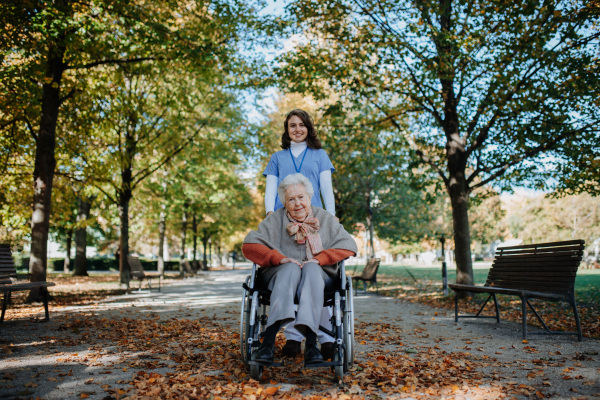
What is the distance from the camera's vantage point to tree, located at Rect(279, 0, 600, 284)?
8.66 m

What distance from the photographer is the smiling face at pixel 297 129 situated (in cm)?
464

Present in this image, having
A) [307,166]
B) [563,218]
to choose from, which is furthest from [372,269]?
[563,218]

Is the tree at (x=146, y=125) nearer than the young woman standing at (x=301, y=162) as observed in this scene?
No

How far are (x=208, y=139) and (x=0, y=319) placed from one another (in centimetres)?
1222

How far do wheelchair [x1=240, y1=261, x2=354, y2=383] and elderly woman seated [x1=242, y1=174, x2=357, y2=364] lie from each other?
0.10 m

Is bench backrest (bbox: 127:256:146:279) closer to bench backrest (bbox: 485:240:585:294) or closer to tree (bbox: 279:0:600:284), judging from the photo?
tree (bbox: 279:0:600:284)

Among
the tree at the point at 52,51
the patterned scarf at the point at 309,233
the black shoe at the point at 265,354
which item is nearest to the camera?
the black shoe at the point at 265,354

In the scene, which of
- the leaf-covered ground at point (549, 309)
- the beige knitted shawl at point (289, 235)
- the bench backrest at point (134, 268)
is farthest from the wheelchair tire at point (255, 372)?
the bench backrest at point (134, 268)

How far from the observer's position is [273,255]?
12.6 feet

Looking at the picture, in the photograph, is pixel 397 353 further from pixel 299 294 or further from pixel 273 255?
pixel 273 255

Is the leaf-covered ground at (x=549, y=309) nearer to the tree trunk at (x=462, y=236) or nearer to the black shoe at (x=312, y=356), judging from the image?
the tree trunk at (x=462, y=236)

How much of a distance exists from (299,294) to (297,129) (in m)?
1.77

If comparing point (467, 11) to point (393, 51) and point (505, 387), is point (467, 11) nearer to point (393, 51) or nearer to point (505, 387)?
point (393, 51)

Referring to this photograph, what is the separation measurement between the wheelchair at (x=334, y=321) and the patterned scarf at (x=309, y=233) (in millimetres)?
260
